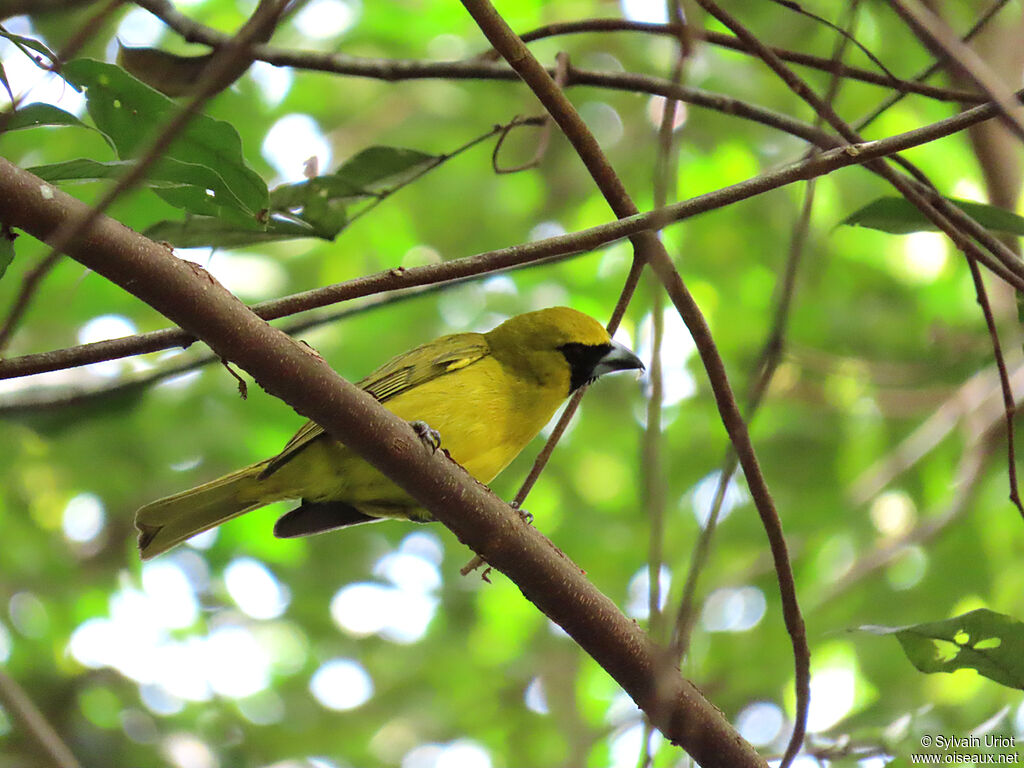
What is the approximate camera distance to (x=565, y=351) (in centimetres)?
455

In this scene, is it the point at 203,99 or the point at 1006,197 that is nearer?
the point at 203,99

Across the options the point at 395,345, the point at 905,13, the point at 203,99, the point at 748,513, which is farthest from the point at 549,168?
the point at 203,99

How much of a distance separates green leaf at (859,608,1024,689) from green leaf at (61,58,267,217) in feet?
5.60

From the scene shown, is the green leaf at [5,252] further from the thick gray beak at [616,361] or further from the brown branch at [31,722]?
the thick gray beak at [616,361]

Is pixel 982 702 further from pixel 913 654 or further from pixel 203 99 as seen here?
pixel 203 99

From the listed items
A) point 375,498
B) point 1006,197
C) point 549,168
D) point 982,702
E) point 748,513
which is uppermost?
point 549,168

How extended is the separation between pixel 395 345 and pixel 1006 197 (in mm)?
3343

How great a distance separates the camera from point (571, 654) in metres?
6.64

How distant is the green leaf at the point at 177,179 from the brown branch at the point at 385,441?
222 millimetres

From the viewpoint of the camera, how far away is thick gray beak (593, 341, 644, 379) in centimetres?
448

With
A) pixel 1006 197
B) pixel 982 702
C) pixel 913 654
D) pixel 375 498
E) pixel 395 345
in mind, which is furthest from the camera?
pixel 395 345

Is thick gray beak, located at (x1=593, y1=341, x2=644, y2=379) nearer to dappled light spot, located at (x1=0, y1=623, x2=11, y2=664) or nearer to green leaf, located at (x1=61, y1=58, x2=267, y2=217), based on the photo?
green leaf, located at (x1=61, y1=58, x2=267, y2=217)

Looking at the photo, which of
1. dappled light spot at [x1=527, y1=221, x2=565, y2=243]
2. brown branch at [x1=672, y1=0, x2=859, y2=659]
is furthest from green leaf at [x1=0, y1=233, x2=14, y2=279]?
dappled light spot at [x1=527, y1=221, x2=565, y2=243]

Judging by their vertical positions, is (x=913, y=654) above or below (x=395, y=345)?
below
